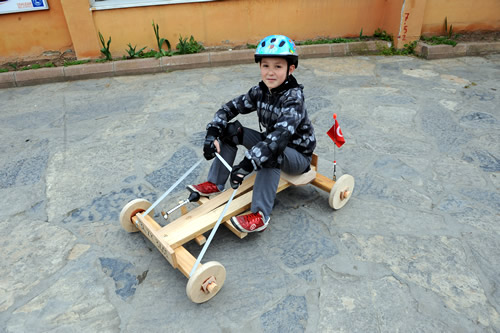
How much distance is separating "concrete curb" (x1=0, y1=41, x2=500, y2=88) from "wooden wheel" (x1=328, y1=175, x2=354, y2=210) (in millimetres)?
3975

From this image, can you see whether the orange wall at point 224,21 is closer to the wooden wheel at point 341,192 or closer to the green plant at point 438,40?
the green plant at point 438,40

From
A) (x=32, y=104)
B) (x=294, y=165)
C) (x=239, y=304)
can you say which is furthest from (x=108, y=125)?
(x=239, y=304)

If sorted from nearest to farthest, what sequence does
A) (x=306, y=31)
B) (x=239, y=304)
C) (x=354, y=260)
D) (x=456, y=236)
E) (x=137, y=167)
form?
(x=239, y=304)
(x=354, y=260)
(x=456, y=236)
(x=137, y=167)
(x=306, y=31)

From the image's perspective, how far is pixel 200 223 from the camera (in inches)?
95.2

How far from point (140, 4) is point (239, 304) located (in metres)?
5.51

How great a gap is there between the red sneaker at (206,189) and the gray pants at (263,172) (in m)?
0.04

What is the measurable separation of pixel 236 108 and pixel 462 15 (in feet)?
18.8

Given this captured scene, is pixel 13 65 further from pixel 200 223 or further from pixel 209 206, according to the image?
pixel 200 223

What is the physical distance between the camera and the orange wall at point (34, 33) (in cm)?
600

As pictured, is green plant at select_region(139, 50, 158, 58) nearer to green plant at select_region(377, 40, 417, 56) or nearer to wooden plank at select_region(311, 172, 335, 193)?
green plant at select_region(377, 40, 417, 56)

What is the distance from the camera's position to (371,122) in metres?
4.22

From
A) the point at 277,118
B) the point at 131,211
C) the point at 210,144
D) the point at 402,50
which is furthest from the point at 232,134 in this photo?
the point at 402,50

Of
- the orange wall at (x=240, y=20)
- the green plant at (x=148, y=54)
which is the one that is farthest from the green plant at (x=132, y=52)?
the orange wall at (x=240, y=20)

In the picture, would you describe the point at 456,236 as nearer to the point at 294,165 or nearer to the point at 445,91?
the point at 294,165
